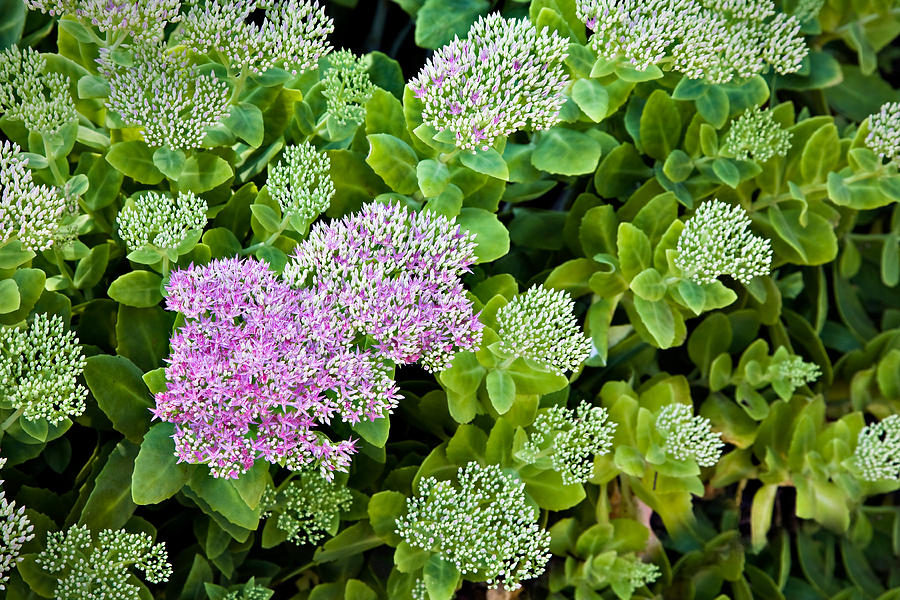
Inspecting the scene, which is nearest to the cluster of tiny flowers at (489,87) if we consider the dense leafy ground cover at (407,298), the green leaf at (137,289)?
the dense leafy ground cover at (407,298)

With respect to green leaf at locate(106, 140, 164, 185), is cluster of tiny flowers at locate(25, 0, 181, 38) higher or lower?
higher

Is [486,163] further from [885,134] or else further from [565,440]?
[885,134]

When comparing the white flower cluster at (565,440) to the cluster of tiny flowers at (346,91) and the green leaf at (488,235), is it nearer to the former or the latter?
the green leaf at (488,235)

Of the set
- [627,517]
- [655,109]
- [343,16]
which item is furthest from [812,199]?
[343,16]

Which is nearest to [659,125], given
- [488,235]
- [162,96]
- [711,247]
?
[711,247]

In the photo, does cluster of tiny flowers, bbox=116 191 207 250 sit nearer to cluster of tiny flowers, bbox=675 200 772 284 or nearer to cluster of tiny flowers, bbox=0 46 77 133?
cluster of tiny flowers, bbox=0 46 77 133

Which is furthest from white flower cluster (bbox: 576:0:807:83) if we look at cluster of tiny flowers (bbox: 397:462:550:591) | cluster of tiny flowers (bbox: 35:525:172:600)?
cluster of tiny flowers (bbox: 35:525:172:600)
